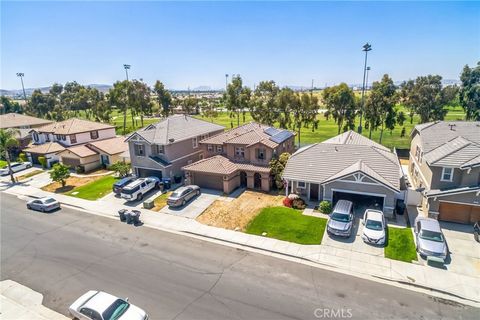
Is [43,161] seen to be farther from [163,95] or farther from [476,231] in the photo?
[476,231]

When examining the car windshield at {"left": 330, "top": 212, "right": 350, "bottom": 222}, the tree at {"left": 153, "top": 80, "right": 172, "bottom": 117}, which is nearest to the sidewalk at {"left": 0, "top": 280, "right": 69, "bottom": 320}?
the car windshield at {"left": 330, "top": 212, "right": 350, "bottom": 222}

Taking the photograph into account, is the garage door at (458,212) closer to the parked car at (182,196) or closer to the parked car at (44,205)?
the parked car at (182,196)

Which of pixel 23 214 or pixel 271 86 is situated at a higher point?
pixel 271 86

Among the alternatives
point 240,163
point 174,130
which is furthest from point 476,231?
point 174,130

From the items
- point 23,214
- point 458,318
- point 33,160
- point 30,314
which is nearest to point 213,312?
point 30,314

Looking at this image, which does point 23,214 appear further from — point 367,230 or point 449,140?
point 449,140

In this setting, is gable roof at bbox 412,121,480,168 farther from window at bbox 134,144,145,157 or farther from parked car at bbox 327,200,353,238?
window at bbox 134,144,145,157

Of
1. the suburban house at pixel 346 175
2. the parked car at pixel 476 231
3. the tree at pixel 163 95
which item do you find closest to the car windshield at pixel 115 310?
the suburban house at pixel 346 175
